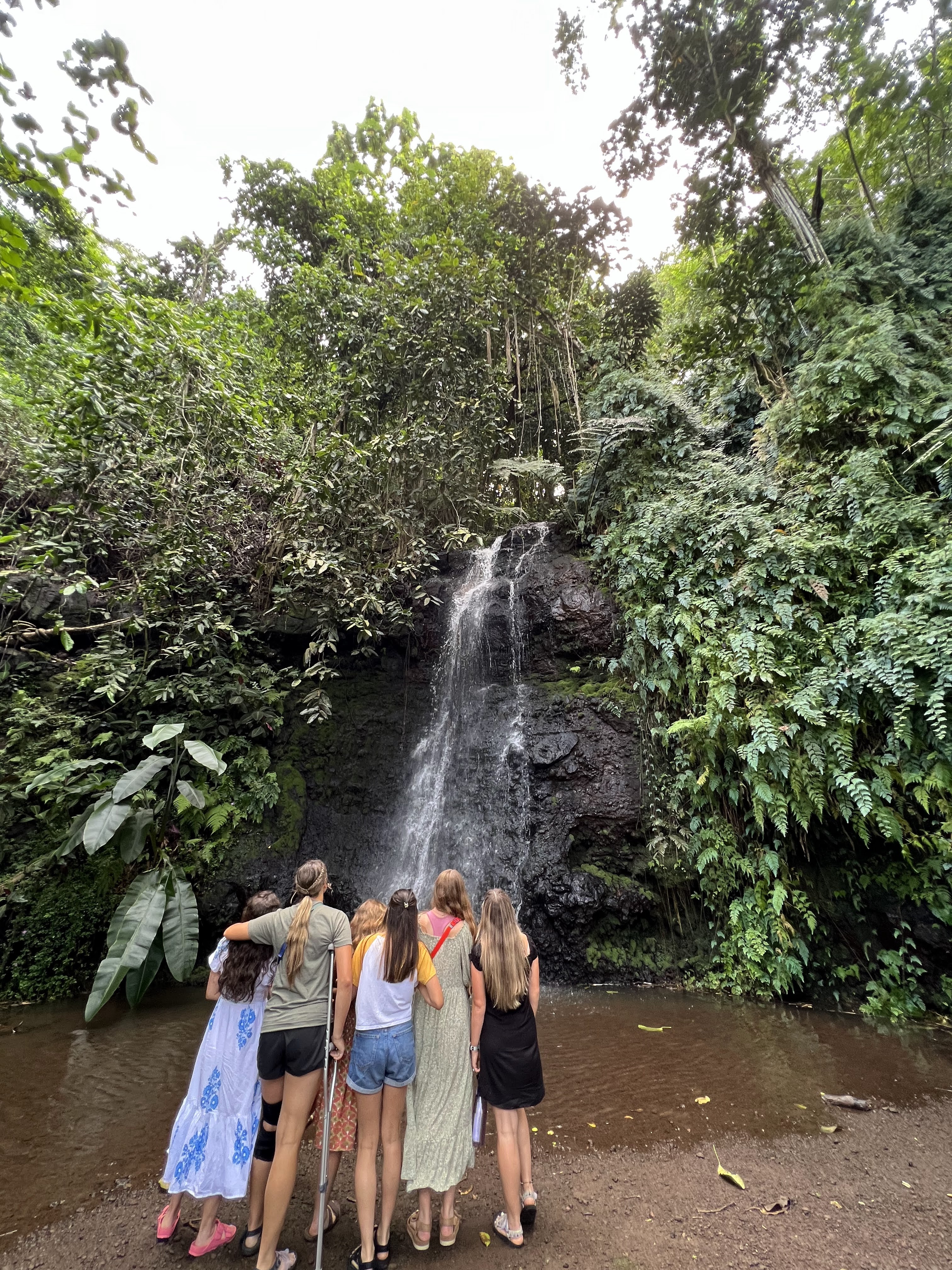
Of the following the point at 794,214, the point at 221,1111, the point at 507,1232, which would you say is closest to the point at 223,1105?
the point at 221,1111

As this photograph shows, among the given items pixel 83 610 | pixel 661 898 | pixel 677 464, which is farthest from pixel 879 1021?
pixel 83 610

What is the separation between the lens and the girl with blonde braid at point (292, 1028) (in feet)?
8.41

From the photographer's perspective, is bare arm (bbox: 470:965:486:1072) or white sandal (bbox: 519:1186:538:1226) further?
bare arm (bbox: 470:965:486:1072)

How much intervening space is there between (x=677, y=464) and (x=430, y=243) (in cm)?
695

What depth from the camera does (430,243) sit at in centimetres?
1148

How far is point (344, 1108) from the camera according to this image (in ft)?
9.77

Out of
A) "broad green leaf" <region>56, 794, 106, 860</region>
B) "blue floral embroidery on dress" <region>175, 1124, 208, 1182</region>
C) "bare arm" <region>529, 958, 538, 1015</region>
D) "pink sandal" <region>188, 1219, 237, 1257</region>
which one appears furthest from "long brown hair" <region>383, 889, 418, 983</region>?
"broad green leaf" <region>56, 794, 106, 860</region>

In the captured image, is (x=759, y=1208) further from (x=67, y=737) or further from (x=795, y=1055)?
(x=67, y=737)

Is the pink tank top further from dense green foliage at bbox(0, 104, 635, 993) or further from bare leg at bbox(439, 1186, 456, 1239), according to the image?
dense green foliage at bbox(0, 104, 635, 993)

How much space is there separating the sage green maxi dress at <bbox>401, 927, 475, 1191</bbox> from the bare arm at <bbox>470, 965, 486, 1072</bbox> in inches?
1.4

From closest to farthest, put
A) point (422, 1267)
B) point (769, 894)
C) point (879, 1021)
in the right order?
point (422, 1267) → point (879, 1021) → point (769, 894)

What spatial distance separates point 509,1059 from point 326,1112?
0.91m

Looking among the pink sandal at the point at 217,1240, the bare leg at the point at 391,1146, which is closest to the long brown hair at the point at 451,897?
the bare leg at the point at 391,1146

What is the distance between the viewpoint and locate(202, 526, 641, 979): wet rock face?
726 centimetres
